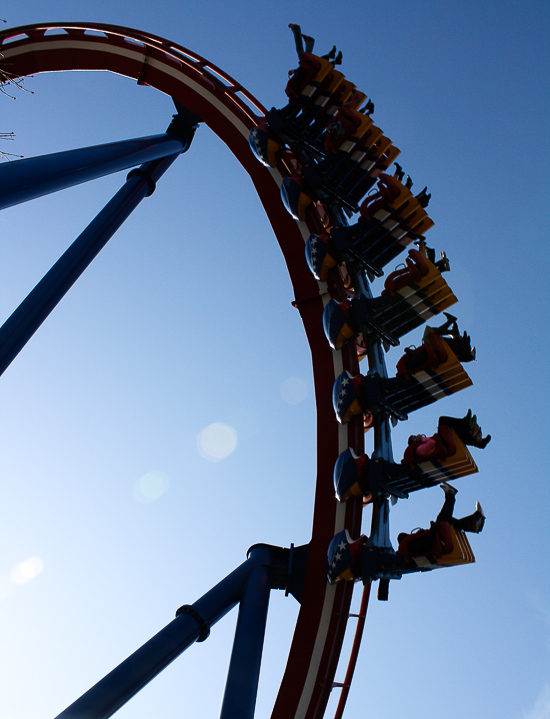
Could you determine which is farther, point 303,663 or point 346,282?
point 346,282

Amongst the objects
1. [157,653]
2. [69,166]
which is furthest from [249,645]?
[69,166]

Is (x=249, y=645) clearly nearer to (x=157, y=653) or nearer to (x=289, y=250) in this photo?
(x=157, y=653)

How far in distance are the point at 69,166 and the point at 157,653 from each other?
370 cm

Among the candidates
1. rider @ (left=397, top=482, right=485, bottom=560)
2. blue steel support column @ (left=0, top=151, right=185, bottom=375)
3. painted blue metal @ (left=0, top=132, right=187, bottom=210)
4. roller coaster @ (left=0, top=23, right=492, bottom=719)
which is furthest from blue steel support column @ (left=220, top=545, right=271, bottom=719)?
painted blue metal @ (left=0, top=132, right=187, bottom=210)

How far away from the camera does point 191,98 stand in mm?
8336

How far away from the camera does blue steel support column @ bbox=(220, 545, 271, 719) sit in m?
4.23

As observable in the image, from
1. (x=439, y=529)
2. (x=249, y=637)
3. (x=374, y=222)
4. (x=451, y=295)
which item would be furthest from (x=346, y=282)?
(x=249, y=637)

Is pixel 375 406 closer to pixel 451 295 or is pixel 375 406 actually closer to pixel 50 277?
pixel 451 295

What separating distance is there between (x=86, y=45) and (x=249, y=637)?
825 centimetres

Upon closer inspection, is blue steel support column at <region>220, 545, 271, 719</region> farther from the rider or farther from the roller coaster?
the rider

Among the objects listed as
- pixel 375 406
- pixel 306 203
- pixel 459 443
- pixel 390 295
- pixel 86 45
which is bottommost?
pixel 459 443

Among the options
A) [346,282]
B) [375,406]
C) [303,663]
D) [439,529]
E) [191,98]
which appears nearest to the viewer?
[439,529]

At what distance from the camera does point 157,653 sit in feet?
13.9

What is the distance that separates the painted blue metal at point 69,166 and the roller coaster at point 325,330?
19mm
